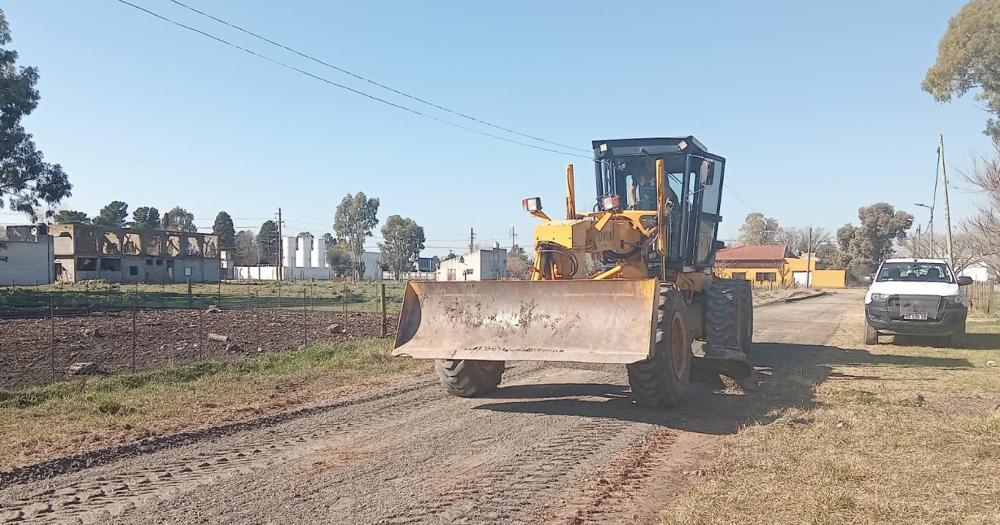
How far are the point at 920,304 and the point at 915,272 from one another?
1559 mm

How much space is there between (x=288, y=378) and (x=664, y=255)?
620 cm

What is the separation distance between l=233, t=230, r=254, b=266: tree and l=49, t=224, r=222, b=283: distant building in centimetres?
4404

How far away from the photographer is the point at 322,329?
20000 mm

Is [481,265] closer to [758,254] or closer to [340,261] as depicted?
[758,254]

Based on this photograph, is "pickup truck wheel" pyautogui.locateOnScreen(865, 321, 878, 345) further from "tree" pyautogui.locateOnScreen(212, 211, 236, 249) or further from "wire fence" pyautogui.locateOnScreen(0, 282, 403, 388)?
"tree" pyautogui.locateOnScreen(212, 211, 236, 249)

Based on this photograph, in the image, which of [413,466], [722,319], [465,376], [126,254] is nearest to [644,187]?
[722,319]

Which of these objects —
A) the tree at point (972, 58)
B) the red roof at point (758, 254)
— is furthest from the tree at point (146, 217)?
the tree at point (972, 58)

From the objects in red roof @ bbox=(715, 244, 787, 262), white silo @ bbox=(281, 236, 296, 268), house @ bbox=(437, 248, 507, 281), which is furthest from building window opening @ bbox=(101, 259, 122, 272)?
red roof @ bbox=(715, 244, 787, 262)

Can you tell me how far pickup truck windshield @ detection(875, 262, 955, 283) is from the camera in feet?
51.0

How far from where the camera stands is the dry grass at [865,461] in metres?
4.97

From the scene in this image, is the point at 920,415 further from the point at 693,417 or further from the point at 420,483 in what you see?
the point at 420,483

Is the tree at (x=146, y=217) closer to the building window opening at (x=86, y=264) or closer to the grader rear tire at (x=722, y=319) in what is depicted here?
the building window opening at (x=86, y=264)

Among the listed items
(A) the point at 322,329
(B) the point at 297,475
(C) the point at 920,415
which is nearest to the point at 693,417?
(C) the point at 920,415

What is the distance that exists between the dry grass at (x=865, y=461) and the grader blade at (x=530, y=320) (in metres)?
1.66
